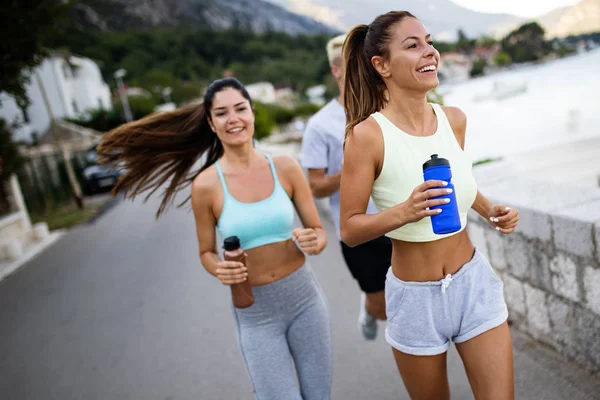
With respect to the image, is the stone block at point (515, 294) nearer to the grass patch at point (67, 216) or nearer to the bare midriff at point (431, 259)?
the bare midriff at point (431, 259)

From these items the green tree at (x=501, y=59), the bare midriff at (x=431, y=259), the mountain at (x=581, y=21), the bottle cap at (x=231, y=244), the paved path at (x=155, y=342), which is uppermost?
the green tree at (x=501, y=59)

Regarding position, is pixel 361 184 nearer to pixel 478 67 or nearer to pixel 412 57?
pixel 412 57

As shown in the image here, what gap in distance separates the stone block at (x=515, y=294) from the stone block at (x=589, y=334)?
51 centimetres

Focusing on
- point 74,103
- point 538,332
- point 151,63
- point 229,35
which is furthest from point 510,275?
point 229,35

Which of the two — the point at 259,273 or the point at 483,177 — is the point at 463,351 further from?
the point at 483,177

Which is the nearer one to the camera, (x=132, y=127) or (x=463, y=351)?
(x=463, y=351)

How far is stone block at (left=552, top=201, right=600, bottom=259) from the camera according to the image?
8.55 ft

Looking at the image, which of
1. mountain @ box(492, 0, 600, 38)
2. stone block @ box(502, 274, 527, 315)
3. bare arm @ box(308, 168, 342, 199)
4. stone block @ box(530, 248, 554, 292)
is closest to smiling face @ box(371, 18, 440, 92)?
bare arm @ box(308, 168, 342, 199)

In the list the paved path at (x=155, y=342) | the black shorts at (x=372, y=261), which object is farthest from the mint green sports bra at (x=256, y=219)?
the paved path at (x=155, y=342)

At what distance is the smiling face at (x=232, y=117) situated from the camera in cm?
251

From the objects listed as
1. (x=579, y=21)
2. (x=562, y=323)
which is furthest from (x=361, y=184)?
(x=579, y=21)

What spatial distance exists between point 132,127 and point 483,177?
112 inches

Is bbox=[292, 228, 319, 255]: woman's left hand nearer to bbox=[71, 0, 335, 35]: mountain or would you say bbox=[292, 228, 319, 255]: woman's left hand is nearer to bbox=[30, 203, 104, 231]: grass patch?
bbox=[30, 203, 104, 231]: grass patch

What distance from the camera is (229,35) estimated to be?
110500mm
